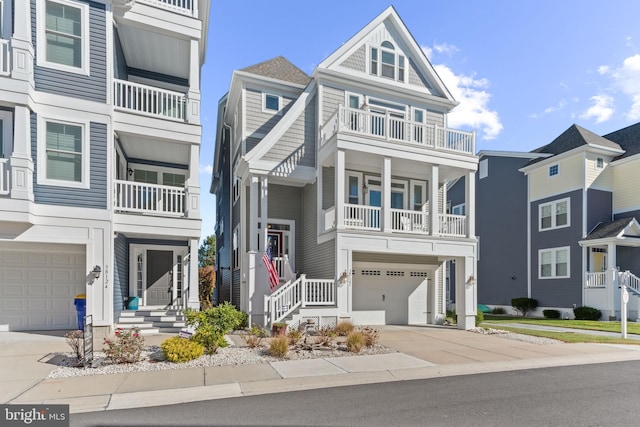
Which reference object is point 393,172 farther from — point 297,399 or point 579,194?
point 579,194

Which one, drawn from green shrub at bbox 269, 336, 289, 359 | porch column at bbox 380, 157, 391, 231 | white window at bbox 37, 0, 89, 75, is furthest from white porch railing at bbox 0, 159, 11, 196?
porch column at bbox 380, 157, 391, 231

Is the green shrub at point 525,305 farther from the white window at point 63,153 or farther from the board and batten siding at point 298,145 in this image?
the white window at point 63,153

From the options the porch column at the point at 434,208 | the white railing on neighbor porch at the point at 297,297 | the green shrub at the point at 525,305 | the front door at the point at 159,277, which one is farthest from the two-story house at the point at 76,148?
the green shrub at the point at 525,305

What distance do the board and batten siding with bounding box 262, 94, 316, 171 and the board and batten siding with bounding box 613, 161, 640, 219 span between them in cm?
1813

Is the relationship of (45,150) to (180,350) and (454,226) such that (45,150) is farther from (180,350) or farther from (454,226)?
(454,226)

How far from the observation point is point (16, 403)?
225 inches

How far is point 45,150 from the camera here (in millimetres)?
10492

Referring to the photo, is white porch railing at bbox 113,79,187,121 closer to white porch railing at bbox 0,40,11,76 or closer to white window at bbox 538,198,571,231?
white porch railing at bbox 0,40,11,76

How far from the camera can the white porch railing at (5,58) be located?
9.86 metres

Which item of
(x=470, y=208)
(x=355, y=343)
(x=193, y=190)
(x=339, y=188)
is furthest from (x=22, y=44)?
(x=470, y=208)

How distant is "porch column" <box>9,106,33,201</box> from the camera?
31.9 feet

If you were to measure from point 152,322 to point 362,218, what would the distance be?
7.90 m

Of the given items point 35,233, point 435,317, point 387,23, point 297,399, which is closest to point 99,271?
point 35,233

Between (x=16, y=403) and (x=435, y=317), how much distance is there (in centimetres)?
1384
